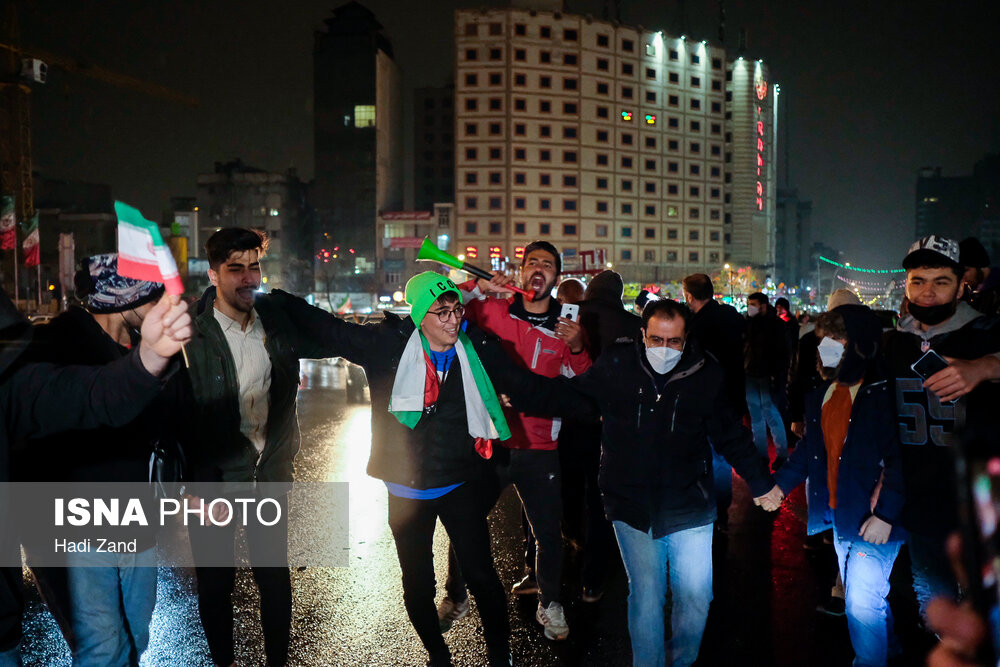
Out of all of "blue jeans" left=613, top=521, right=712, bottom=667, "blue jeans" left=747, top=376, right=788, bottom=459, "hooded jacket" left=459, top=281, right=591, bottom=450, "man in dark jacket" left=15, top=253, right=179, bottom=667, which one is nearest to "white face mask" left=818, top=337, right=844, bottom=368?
"blue jeans" left=613, top=521, right=712, bottom=667

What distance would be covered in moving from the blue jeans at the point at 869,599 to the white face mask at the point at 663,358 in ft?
4.48

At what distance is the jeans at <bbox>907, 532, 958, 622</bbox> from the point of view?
350 centimetres

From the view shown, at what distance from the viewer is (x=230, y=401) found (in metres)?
3.82

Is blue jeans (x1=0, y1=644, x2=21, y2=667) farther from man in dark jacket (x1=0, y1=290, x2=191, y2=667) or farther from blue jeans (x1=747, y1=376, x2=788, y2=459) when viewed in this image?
blue jeans (x1=747, y1=376, x2=788, y2=459)

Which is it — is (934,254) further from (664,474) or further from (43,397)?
(43,397)

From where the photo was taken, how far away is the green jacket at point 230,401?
3.77 metres

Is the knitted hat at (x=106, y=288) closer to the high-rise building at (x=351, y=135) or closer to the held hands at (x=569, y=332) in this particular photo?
the held hands at (x=569, y=332)

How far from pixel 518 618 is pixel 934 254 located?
11.3ft

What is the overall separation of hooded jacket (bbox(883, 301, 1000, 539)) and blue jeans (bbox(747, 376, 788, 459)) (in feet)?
19.2

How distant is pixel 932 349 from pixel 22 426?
4144 mm

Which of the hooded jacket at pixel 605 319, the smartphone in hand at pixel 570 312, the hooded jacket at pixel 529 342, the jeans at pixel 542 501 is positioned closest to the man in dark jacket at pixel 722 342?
the hooded jacket at pixel 605 319

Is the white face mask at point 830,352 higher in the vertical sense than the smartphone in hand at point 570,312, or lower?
lower

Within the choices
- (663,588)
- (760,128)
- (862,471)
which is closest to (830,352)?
(862,471)

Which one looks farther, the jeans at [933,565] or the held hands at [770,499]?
the held hands at [770,499]
